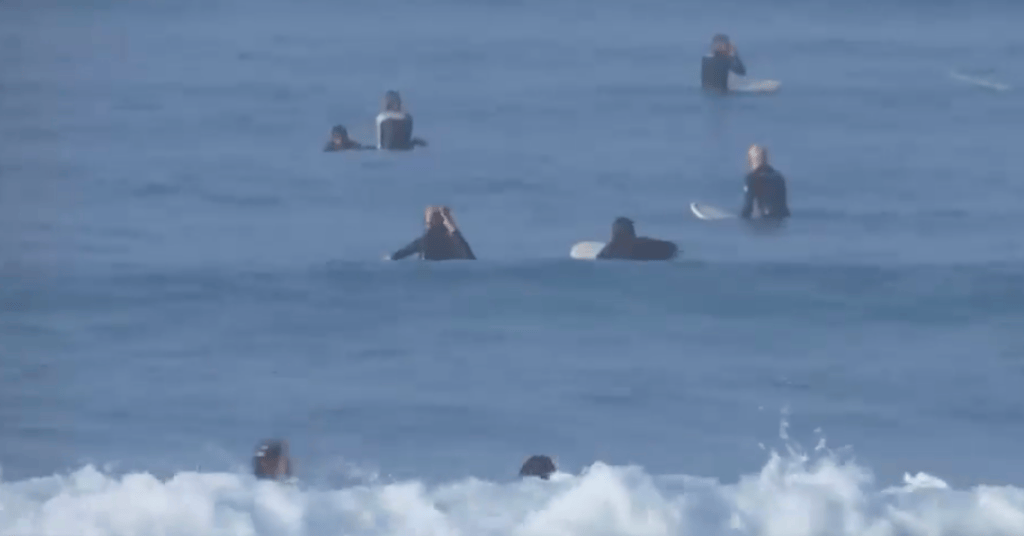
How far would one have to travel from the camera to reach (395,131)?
34406mm

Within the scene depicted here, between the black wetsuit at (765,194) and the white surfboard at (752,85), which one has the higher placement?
the black wetsuit at (765,194)

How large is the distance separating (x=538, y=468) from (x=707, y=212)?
13973 millimetres

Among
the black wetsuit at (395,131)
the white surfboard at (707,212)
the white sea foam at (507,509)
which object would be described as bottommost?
the white surfboard at (707,212)

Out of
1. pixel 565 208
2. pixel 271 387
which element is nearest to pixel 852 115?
pixel 565 208

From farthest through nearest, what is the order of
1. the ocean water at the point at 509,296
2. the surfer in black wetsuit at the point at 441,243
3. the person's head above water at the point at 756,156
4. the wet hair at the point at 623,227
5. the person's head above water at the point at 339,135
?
the person's head above water at the point at 339,135 < the person's head above water at the point at 756,156 < the wet hair at the point at 623,227 < the surfer in black wetsuit at the point at 441,243 < the ocean water at the point at 509,296

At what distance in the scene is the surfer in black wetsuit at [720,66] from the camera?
4159 centimetres

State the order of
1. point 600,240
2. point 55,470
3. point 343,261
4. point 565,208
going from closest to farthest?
point 55,470 < point 343,261 < point 600,240 < point 565,208

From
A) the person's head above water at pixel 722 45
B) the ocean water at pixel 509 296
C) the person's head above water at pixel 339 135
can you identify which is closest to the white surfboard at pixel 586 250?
the ocean water at pixel 509 296

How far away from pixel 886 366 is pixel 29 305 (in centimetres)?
935

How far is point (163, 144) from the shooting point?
38125 mm

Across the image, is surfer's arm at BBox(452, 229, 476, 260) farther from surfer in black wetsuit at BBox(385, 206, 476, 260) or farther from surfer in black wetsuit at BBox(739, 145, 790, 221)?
surfer in black wetsuit at BBox(739, 145, 790, 221)

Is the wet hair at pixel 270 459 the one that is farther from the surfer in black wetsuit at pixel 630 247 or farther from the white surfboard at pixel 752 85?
the white surfboard at pixel 752 85

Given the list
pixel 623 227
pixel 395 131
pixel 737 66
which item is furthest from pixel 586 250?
pixel 737 66

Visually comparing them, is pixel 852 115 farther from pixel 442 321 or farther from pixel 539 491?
pixel 539 491
